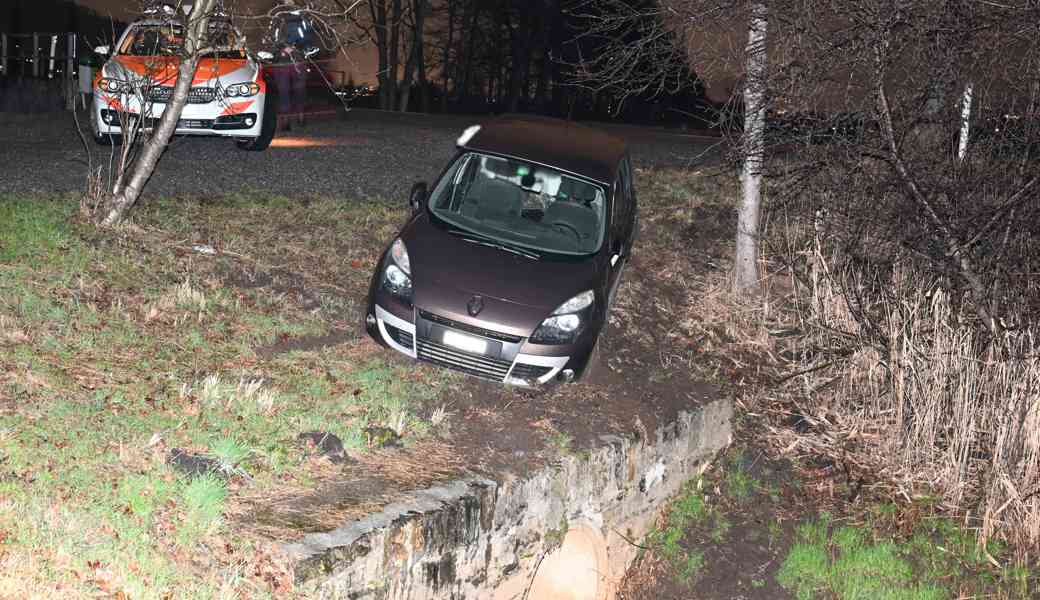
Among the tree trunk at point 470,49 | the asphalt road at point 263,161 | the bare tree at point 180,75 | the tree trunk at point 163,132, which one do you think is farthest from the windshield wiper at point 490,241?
the tree trunk at point 470,49

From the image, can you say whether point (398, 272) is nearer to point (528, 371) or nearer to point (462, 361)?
point (462, 361)

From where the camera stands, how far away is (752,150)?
418 inches

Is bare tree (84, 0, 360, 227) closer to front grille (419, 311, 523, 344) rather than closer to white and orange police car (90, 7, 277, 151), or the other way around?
white and orange police car (90, 7, 277, 151)

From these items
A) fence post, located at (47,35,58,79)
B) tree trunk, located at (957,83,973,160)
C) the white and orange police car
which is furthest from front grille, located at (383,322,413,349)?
fence post, located at (47,35,58,79)

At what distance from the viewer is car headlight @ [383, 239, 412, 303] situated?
25.7 ft

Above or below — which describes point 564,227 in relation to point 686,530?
above

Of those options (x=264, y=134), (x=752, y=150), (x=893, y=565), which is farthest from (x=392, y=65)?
(x=893, y=565)

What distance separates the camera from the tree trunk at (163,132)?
9.49 metres

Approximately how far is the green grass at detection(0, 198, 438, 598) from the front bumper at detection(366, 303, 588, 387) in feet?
0.99

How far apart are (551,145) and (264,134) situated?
6.92m

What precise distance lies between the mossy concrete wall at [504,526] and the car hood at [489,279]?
3.65 feet

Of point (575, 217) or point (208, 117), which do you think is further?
point (208, 117)

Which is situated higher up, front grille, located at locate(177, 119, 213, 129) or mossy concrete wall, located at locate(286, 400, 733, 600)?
front grille, located at locate(177, 119, 213, 129)

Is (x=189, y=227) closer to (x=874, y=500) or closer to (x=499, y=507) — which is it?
(x=499, y=507)
